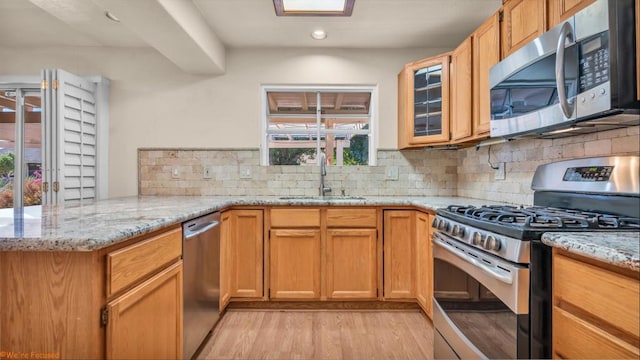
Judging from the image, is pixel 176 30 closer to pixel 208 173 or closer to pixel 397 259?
pixel 208 173

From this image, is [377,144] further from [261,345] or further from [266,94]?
[261,345]

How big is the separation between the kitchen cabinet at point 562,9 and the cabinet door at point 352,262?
1707mm

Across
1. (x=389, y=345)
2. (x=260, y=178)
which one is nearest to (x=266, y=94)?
(x=260, y=178)

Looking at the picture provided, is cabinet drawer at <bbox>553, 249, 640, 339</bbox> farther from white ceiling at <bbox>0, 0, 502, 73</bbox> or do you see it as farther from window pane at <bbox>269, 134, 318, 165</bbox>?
window pane at <bbox>269, 134, 318, 165</bbox>

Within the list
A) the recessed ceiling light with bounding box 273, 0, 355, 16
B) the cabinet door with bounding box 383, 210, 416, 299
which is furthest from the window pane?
the recessed ceiling light with bounding box 273, 0, 355, 16

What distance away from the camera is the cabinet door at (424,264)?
2.27 m

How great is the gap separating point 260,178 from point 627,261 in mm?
2751

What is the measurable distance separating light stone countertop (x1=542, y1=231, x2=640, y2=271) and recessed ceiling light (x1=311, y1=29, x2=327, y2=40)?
240cm

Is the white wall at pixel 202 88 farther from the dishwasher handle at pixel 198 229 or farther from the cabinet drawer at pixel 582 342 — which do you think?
the cabinet drawer at pixel 582 342

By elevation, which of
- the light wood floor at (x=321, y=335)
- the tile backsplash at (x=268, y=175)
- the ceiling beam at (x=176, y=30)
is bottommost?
the light wood floor at (x=321, y=335)

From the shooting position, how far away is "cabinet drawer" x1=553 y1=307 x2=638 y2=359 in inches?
33.0

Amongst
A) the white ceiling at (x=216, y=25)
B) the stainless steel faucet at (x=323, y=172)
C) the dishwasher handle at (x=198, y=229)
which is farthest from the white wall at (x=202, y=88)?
the dishwasher handle at (x=198, y=229)

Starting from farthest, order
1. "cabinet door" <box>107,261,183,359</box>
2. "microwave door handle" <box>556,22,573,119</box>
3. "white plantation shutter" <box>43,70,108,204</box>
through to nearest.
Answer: "white plantation shutter" <box>43,70,108,204</box>, "microwave door handle" <box>556,22,573,119</box>, "cabinet door" <box>107,261,183,359</box>

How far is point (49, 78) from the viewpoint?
8.79 ft
